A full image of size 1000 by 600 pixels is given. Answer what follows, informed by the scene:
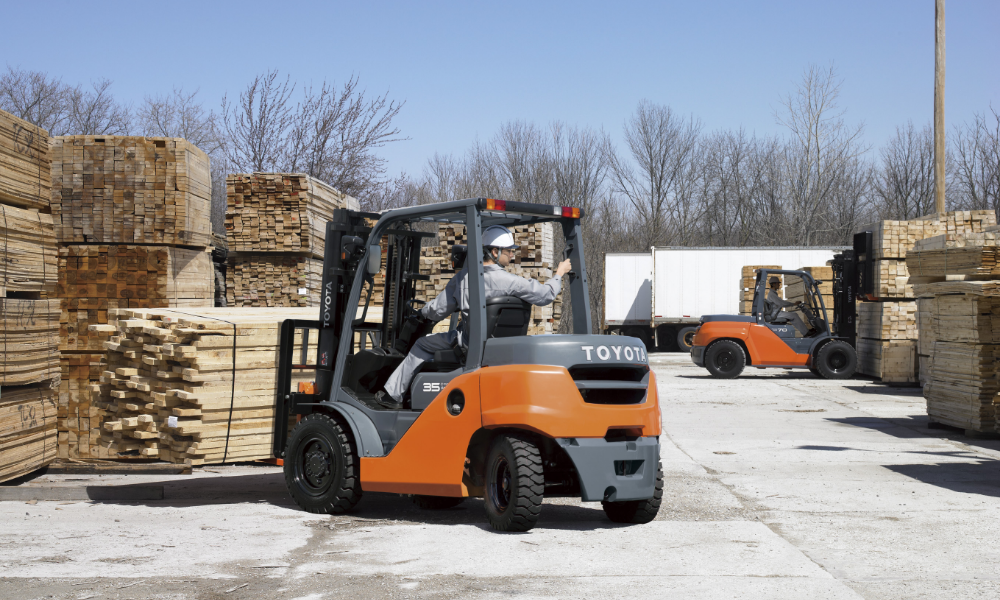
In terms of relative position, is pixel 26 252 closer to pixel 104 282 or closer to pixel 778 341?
pixel 104 282

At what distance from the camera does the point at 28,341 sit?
28.8ft

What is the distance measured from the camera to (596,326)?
4262 cm

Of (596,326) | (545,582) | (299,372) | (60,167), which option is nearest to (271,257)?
(60,167)

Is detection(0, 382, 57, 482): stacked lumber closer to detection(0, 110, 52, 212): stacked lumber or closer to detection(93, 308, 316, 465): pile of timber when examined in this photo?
detection(93, 308, 316, 465): pile of timber

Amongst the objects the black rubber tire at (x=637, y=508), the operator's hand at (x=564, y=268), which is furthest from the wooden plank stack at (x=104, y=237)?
the black rubber tire at (x=637, y=508)

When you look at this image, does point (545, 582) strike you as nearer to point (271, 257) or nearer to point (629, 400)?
point (629, 400)

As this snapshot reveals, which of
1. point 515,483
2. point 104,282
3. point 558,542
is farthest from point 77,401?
point 558,542

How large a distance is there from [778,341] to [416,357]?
15.5 meters

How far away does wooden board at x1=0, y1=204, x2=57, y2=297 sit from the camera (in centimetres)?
841

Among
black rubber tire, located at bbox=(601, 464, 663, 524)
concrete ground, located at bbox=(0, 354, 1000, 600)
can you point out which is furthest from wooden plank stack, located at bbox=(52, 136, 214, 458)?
black rubber tire, located at bbox=(601, 464, 663, 524)

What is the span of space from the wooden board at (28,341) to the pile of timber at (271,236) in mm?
5394

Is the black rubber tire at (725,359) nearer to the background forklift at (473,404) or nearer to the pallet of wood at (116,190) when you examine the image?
the pallet of wood at (116,190)

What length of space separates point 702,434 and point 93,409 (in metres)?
7.31

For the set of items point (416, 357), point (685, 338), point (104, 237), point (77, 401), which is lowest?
point (77, 401)
